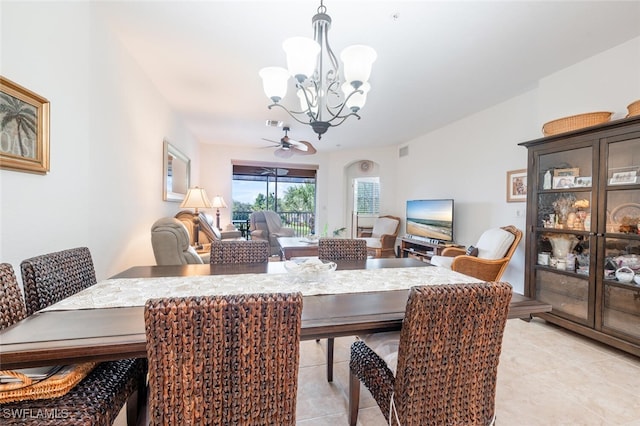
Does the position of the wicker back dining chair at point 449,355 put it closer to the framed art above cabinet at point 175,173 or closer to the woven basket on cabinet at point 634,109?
the woven basket on cabinet at point 634,109

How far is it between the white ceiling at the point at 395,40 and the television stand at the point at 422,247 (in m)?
2.13

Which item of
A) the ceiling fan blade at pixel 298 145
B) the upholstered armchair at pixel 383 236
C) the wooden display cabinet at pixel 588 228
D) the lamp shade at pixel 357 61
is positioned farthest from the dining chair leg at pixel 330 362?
the upholstered armchair at pixel 383 236

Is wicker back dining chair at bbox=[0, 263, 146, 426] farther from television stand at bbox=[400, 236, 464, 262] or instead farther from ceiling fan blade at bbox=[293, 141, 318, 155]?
television stand at bbox=[400, 236, 464, 262]

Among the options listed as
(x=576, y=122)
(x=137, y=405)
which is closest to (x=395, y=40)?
(x=576, y=122)

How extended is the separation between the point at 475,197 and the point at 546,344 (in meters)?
2.26

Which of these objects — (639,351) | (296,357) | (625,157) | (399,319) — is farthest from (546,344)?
(296,357)

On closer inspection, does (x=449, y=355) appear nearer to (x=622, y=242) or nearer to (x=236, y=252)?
(x=236, y=252)

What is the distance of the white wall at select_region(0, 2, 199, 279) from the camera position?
1504 mm

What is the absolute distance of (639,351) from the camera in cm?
203

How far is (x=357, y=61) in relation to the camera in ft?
5.38

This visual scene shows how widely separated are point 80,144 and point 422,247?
489 cm

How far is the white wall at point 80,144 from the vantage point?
1.50m

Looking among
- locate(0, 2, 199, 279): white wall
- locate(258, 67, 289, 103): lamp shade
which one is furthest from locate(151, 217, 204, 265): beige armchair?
locate(258, 67, 289, 103): lamp shade

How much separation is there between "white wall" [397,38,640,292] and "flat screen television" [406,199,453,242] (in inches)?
9.8
